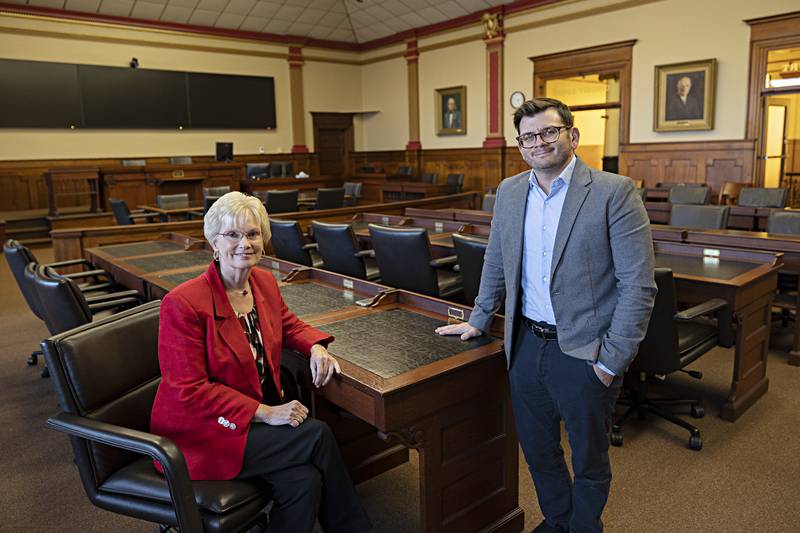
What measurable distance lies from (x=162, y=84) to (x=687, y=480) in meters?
11.2

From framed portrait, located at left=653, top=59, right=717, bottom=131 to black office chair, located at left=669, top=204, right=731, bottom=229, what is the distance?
12.5ft

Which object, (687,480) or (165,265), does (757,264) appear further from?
(165,265)

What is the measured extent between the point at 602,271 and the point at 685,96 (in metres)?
8.01

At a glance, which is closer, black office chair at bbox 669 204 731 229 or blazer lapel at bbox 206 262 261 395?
blazer lapel at bbox 206 262 261 395

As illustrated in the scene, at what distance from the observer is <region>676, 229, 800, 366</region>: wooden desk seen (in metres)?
3.67

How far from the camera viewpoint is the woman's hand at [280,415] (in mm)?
1710

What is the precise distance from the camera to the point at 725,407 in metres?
3.02

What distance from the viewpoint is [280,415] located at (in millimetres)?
1716

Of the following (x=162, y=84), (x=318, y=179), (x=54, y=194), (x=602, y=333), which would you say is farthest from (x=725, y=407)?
(x=162, y=84)

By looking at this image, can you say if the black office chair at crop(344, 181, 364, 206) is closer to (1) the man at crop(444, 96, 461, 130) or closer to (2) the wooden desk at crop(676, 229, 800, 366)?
(1) the man at crop(444, 96, 461, 130)

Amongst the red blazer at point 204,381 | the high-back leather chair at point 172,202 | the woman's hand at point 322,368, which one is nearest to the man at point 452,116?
the high-back leather chair at point 172,202

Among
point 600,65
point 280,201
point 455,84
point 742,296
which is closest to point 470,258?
point 742,296

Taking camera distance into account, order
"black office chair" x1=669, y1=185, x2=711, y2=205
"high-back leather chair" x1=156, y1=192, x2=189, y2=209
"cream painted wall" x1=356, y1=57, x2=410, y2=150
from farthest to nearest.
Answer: "cream painted wall" x1=356, y1=57, x2=410, y2=150, "high-back leather chair" x1=156, y1=192, x2=189, y2=209, "black office chair" x1=669, y1=185, x2=711, y2=205

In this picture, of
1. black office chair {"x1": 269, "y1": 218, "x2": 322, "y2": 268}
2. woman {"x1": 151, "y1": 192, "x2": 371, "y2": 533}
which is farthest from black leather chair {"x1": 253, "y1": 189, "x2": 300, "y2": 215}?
woman {"x1": 151, "y1": 192, "x2": 371, "y2": 533}
